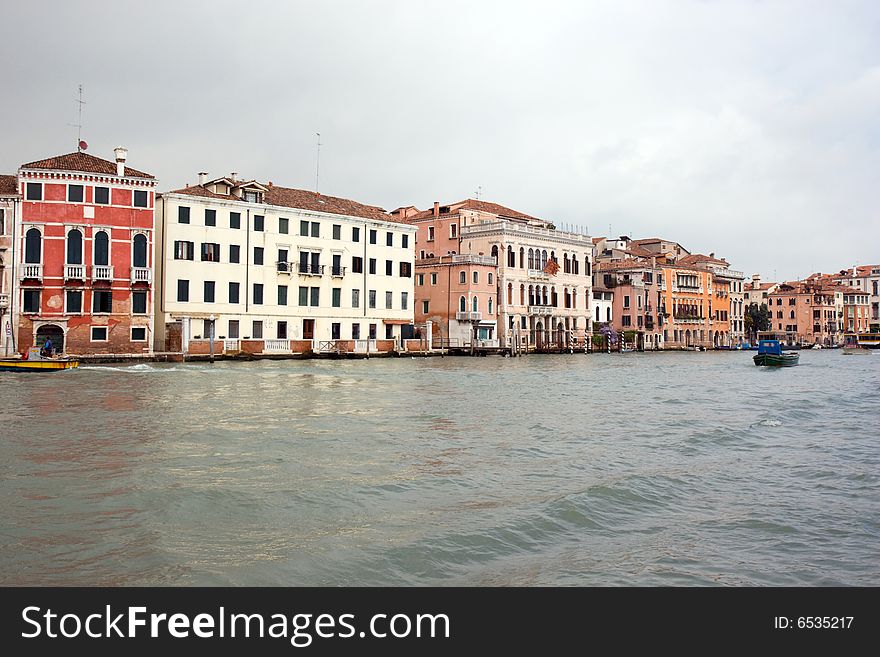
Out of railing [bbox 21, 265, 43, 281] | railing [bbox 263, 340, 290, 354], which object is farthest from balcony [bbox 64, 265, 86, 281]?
railing [bbox 263, 340, 290, 354]

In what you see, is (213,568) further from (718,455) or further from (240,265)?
(240,265)

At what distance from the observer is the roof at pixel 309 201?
3672 cm

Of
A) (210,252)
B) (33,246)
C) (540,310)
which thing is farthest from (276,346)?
(540,310)

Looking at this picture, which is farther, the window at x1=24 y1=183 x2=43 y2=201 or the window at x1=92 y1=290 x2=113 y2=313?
the window at x1=92 y1=290 x2=113 y2=313

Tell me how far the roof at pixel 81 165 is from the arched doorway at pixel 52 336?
20.7ft

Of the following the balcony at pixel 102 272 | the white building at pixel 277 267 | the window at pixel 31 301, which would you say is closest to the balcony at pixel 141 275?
the balcony at pixel 102 272

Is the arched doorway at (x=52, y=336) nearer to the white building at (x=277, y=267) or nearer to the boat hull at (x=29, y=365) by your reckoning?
the white building at (x=277, y=267)

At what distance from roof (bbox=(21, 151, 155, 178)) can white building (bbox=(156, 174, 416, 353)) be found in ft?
7.57

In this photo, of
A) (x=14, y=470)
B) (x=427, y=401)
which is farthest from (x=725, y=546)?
(x=427, y=401)

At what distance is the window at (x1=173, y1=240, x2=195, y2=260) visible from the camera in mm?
35000

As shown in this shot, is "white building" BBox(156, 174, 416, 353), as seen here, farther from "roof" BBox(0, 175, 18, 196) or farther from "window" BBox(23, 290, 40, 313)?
"roof" BBox(0, 175, 18, 196)

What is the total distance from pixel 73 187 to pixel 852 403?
28600 millimetres

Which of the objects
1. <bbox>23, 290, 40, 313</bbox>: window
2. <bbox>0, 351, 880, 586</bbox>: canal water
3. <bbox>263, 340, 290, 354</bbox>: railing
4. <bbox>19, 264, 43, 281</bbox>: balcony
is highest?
<bbox>19, 264, 43, 281</bbox>: balcony

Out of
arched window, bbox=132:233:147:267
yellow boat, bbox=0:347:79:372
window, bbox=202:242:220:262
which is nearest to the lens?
yellow boat, bbox=0:347:79:372
